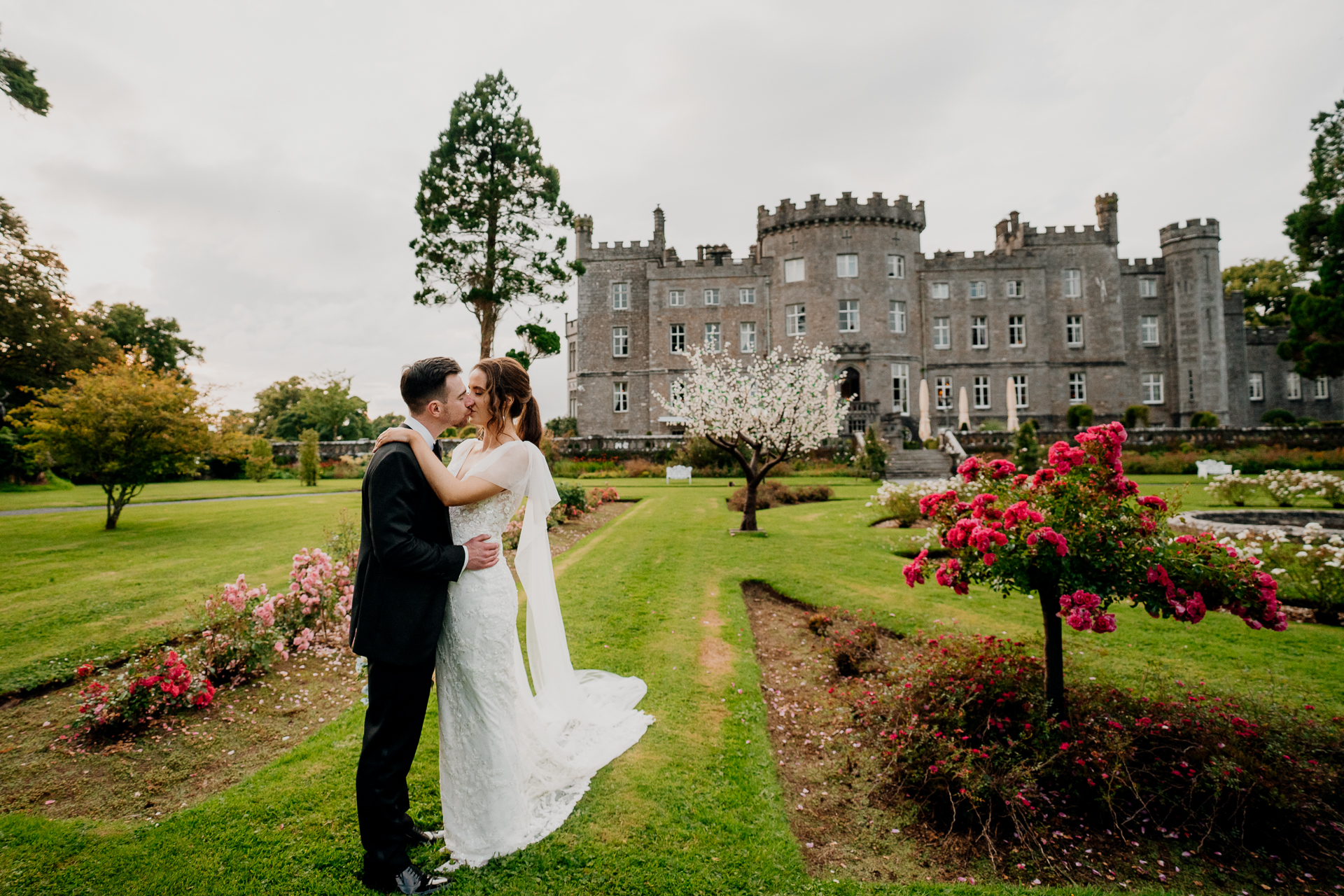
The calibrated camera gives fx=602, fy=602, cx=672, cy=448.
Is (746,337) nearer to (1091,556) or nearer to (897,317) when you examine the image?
(897,317)

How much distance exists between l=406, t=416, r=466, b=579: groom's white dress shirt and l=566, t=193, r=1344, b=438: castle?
31.4 meters

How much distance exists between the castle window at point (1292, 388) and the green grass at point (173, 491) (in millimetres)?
52756

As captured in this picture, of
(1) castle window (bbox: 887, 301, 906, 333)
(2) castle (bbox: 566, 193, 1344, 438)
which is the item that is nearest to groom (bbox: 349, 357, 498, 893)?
(2) castle (bbox: 566, 193, 1344, 438)

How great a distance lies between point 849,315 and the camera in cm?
3456

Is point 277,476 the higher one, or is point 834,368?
point 834,368

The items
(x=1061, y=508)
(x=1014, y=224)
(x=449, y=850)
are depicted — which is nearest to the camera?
(x=449, y=850)

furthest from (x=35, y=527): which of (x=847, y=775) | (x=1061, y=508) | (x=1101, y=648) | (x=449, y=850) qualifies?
(x=1101, y=648)

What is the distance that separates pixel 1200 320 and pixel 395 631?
45.4 metres

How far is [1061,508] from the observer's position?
401 cm

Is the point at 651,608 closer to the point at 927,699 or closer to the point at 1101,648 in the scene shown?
the point at 927,699

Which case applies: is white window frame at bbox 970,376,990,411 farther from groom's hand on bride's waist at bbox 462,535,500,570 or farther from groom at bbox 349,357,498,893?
groom at bbox 349,357,498,893

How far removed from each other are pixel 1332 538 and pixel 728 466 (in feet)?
62.2

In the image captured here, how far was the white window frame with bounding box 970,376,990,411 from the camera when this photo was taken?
35.9 meters

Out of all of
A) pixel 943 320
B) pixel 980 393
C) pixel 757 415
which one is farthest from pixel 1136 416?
pixel 757 415
